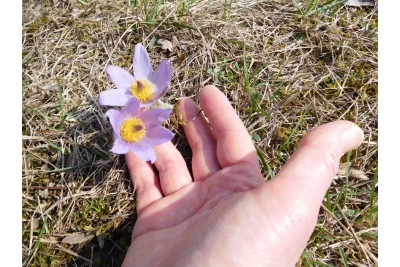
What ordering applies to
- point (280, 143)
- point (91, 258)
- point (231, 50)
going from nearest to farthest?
1. point (91, 258)
2. point (280, 143)
3. point (231, 50)

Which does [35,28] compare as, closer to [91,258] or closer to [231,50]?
[231,50]

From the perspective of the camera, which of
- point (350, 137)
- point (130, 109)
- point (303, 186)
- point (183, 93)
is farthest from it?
point (183, 93)

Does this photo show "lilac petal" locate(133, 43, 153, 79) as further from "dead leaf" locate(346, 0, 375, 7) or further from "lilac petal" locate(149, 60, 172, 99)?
"dead leaf" locate(346, 0, 375, 7)

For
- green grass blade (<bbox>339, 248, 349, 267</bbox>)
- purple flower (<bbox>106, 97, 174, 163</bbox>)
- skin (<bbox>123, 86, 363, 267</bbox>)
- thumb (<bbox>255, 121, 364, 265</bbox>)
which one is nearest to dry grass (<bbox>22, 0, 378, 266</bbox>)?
green grass blade (<bbox>339, 248, 349, 267</bbox>)

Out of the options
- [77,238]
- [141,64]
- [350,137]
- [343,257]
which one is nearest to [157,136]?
[141,64]

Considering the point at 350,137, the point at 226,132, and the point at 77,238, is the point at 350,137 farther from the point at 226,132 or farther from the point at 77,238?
the point at 77,238

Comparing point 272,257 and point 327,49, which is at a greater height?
point 327,49

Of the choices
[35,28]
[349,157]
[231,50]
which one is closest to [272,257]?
[349,157]
